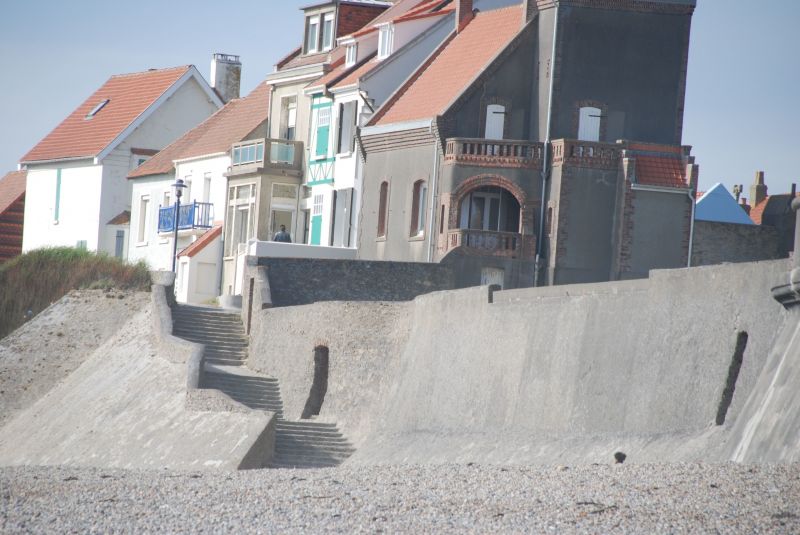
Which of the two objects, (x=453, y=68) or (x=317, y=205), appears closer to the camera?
(x=453, y=68)

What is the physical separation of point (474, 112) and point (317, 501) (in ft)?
86.2

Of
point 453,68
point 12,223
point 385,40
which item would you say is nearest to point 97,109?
point 12,223

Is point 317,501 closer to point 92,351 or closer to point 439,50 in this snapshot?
point 92,351

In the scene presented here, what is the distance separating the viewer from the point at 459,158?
41219 millimetres

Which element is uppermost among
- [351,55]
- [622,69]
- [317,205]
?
[351,55]

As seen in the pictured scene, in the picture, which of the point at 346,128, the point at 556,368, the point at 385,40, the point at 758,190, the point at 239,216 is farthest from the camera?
the point at 758,190

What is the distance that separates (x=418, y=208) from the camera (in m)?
43.2

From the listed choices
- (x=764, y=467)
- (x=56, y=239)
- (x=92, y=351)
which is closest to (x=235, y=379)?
(x=92, y=351)

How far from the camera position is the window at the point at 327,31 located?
52.7m

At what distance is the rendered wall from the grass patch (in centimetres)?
1433

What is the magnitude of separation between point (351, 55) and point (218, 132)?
27.6 feet

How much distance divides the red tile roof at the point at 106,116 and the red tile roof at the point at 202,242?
1035 centimetres

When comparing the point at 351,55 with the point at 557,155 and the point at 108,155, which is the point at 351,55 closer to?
A: the point at 557,155

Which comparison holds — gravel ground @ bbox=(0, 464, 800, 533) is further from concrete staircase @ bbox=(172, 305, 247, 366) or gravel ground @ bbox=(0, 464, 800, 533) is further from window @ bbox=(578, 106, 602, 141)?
window @ bbox=(578, 106, 602, 141)
